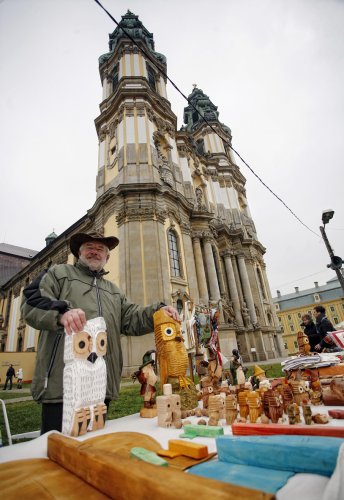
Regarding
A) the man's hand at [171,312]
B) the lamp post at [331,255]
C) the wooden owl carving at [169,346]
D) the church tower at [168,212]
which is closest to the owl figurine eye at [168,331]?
the wooden owl carving at [169,346]

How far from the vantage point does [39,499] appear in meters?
0.87

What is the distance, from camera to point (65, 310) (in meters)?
2.03

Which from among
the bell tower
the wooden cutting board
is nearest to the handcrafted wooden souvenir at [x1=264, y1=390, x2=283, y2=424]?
the wooden cutting board

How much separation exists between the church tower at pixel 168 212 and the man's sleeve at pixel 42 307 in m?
10.8

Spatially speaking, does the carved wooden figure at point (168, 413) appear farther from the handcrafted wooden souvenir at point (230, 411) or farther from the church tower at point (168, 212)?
the church tower at point (168, 212)

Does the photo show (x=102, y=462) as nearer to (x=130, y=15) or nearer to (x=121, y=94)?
(x=121, y=94)

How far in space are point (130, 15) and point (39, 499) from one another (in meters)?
35.2

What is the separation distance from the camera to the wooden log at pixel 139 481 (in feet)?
1.99

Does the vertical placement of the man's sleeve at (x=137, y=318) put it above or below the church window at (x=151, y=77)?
below

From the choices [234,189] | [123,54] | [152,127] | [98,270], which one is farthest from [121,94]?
[98,270]

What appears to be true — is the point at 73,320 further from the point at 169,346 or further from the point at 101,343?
the point at 169,346

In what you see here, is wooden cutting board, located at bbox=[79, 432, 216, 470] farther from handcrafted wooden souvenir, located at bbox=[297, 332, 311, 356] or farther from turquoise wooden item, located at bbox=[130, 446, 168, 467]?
handcrafted wooden souvenir, located at bbox=[297, 332, 311, 356]

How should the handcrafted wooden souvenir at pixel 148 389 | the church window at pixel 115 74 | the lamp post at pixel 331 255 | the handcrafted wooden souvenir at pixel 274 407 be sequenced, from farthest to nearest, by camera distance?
the church window at pixel 115 74
the lamp post at pixel 331 255
the handcrafted wooden souvenir at pixel 148 389
the handcrafted wooden souvenir at pixel 274 407

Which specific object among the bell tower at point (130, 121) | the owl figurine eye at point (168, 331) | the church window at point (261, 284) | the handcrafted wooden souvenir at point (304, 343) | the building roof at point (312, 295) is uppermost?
the bell tower at point (130, 121)
